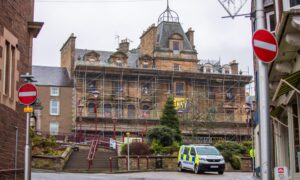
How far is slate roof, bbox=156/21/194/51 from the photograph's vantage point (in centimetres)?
7478

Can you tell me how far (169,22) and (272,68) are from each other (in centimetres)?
6339

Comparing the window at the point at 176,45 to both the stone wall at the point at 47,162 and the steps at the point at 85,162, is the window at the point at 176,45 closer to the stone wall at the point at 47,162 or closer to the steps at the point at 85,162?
the steps at the point at 85,162

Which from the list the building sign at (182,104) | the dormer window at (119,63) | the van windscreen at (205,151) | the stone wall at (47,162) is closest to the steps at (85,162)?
the stone wall at (47,162)

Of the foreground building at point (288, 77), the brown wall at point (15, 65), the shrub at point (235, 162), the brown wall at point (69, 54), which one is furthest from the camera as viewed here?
the brown wall at point (69, 54)

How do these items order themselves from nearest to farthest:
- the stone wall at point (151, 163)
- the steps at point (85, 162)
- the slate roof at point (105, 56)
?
1. the steps at point (85, 162)
2. the stone wall at point (151, 163)
3. the slate roof at point (105, 56)

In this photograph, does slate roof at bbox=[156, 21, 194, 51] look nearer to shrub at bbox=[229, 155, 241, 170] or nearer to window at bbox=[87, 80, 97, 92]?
window at bbox=[87, 80, 97, 92]

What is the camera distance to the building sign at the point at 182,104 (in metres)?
69.6

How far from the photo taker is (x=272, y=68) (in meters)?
14.2

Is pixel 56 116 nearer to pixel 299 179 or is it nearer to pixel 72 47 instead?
pixel 72 47

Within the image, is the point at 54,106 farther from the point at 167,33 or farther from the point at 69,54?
the point at 167,33

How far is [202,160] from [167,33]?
45.3 metres

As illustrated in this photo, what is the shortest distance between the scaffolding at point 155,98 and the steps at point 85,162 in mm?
20184

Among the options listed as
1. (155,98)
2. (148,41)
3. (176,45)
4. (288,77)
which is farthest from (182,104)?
(288,77)

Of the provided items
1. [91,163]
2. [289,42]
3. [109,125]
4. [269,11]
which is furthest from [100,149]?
[289,42]
